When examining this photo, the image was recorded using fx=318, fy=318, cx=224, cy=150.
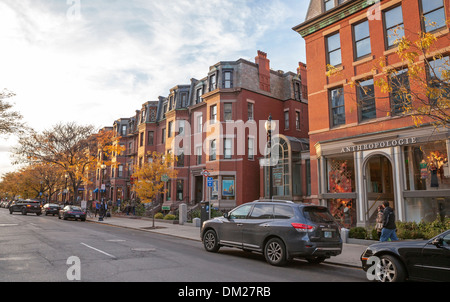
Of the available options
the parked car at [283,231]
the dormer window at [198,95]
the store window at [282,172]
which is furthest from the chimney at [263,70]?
the parked car at [283,231]

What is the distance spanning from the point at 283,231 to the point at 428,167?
972 cm

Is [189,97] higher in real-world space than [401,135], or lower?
higher

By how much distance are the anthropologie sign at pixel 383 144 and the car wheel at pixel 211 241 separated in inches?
392

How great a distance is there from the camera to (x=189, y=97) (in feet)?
117

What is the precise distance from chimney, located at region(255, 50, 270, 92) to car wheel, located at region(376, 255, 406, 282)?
2544cm

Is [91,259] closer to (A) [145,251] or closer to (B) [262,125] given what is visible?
(A) [145,251]

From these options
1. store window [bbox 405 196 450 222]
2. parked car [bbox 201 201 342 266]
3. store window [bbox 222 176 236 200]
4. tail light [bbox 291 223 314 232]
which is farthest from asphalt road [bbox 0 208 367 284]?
store window [bbox 222 176 236 200]

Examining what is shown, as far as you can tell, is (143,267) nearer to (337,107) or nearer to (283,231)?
(283,231)

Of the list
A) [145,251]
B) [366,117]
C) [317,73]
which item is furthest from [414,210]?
[145,251]

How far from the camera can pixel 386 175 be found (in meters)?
17.8

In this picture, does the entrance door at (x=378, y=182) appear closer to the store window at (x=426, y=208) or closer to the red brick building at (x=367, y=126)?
the red brick building at (x=367, y=126)

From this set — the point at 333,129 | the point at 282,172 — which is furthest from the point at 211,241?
the point at 282,172
